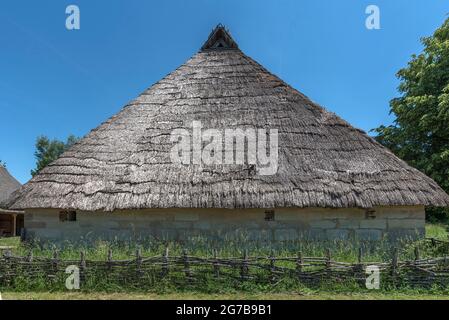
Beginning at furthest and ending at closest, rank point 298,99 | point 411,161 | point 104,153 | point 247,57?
point 411,161 < point 247,57 < point 298,99 < point 104,153

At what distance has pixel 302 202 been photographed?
23.9ft

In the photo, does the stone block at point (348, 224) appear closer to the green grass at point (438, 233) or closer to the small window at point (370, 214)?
the small window at point (370, 214)

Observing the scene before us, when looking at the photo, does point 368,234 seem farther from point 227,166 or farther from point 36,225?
point 36,225

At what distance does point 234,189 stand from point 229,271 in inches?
80.9

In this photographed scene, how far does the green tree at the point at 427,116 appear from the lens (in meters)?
14.9

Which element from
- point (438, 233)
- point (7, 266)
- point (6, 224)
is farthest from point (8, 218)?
point (438, 233)

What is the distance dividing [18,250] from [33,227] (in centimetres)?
76

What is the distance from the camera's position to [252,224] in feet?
25.7

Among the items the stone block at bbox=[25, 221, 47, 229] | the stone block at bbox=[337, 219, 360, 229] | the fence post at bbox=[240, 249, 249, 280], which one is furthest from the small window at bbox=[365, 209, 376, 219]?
the stone block at bbox=[25, 221, 47, 229]

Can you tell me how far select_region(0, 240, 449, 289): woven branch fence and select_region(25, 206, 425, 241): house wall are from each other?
5.63 ft

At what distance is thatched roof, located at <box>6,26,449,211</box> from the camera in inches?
294
